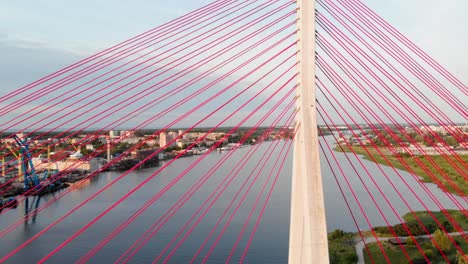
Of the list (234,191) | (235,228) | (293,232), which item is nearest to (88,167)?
(234,191)

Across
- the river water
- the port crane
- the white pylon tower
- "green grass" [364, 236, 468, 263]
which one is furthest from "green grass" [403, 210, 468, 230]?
the port crane

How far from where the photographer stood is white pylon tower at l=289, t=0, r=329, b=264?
228 cm

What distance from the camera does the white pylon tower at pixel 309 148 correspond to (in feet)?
7.48

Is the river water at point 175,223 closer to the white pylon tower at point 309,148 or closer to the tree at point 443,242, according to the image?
the tree at point 443,242

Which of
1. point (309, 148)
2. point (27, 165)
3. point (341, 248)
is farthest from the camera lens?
point (27, 165)

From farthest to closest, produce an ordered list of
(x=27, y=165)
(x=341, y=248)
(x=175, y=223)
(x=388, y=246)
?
1. (x=27, y=165)
2. (x=175, y=223)
3. (x=388, y=246)
4. (x=341, y=248)

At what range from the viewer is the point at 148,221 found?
927 centimetres

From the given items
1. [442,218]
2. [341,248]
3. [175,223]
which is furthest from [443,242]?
[175,223]

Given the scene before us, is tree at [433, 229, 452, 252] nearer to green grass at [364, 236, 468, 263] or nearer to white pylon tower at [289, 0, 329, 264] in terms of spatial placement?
green grass at [364, 236, 468, 263]

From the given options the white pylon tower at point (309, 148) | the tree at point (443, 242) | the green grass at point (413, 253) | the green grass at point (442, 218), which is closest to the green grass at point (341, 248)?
the green grass at point (413, 253)

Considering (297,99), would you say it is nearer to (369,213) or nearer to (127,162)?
(369,213)

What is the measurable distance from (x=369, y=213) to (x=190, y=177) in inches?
297

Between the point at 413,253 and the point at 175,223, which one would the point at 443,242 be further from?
the point at 175,223

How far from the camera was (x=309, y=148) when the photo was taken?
92.5 inches
